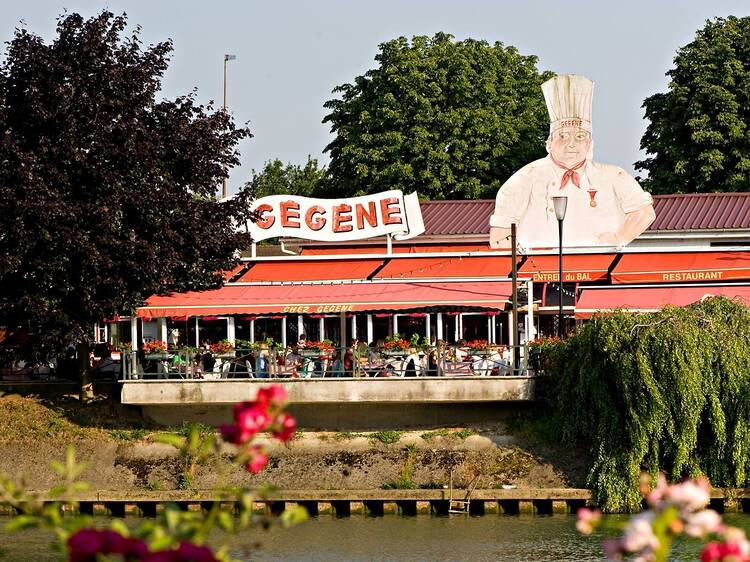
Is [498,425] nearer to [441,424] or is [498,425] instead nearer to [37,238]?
[441,424]

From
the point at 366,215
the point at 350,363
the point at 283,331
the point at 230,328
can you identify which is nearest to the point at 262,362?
the point at 350,363

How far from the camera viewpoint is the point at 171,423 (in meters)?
37.6

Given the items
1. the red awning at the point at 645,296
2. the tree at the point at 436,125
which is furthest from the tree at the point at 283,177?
the red awning at the point at 645,296

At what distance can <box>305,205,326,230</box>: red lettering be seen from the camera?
44.8 meters

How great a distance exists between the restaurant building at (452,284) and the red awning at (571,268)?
44 millimetres

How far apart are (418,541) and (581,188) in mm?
17824

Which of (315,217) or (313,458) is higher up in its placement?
(315,217)

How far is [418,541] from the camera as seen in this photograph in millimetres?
29781

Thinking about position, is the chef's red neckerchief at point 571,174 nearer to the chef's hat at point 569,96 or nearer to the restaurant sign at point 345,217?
the chef's hat at point 569,96

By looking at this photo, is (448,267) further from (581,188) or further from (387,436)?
(387,436)

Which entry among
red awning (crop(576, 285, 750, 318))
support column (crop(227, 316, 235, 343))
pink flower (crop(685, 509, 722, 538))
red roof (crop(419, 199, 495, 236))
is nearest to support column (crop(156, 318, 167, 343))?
support column (crop(227, 316, 235, 343))

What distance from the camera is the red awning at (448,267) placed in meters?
43.0

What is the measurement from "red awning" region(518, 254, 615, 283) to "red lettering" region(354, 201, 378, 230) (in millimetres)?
4330

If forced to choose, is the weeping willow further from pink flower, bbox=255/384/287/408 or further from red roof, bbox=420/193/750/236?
pink flower, bbox=255/384/287/408
